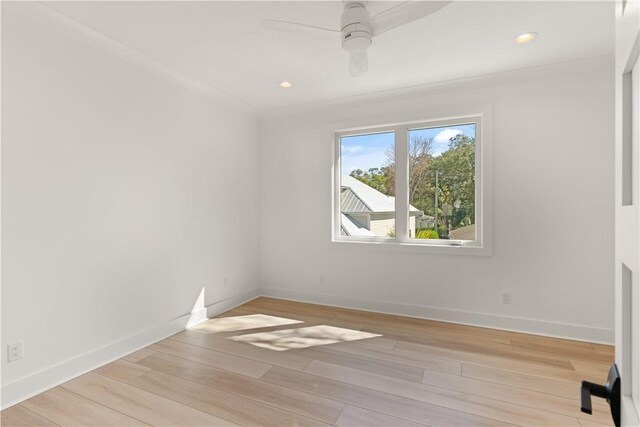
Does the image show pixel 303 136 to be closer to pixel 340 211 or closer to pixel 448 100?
pixel 340 211

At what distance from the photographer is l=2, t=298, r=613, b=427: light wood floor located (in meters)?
1.79

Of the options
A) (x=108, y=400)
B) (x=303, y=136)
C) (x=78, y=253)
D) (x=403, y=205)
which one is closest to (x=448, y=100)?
(x=403, y=205)

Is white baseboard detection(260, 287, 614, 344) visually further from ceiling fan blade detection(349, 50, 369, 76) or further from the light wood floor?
ceiling fan blade detection(349, 50, 369, 76)

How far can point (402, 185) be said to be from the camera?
3.57 m

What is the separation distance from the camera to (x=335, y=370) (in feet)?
A: 7.58

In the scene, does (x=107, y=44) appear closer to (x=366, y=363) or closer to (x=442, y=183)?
(x=366, y=363)

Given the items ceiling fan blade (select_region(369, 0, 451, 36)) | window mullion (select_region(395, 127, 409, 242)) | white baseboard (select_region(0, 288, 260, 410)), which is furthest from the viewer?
window mullion (select_region(395, 127, 409, 242))

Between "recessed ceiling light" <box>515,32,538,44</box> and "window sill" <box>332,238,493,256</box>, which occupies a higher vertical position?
"recessed ceiling light" <box>515,32,538,44</box>

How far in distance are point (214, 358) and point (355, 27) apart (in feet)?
8.60

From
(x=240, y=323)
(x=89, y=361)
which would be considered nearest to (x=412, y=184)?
(x=240, y=323)

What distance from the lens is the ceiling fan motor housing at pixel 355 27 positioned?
5.82 feet

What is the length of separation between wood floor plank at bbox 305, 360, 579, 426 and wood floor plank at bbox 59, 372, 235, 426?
831mm

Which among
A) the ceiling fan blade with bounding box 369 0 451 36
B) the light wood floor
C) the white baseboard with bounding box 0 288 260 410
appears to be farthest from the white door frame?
the white baseboard with bounding box 0 288 260 410

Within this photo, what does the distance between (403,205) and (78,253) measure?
10.1 ft
